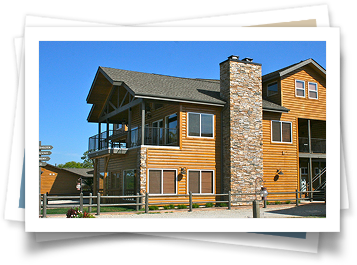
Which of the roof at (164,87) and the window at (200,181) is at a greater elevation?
the roof at (164,87)

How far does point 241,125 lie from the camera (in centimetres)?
1972

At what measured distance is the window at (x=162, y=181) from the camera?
18.0 meters

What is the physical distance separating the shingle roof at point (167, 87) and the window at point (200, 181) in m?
3.69

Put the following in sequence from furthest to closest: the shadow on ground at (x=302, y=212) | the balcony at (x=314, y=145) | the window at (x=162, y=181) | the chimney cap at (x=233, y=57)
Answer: the balcony at (x=314, y=145), the chimney cap at (x=233, y=57), the window at (x=162, y=181), the shadow on ground at (x=302, y=212)

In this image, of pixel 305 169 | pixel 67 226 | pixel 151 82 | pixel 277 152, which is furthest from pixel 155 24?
pixel 305 169

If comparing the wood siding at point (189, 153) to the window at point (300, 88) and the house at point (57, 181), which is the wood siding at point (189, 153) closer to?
the window at point (300, 88)

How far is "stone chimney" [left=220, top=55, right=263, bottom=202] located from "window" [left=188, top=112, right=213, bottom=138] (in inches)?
32.1

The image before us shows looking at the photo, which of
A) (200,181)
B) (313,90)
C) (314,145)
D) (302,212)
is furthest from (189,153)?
(314,145)

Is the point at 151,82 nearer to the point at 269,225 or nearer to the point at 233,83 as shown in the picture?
the point at 233,83

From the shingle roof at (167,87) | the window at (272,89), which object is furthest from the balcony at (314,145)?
the window at (272,89)

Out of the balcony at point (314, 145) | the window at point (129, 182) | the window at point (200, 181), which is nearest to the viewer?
the window at point (200, 181)

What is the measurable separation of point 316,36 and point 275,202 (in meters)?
12.1

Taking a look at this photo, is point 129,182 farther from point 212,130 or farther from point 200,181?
point 212,130

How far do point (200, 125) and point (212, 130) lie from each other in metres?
0.76
